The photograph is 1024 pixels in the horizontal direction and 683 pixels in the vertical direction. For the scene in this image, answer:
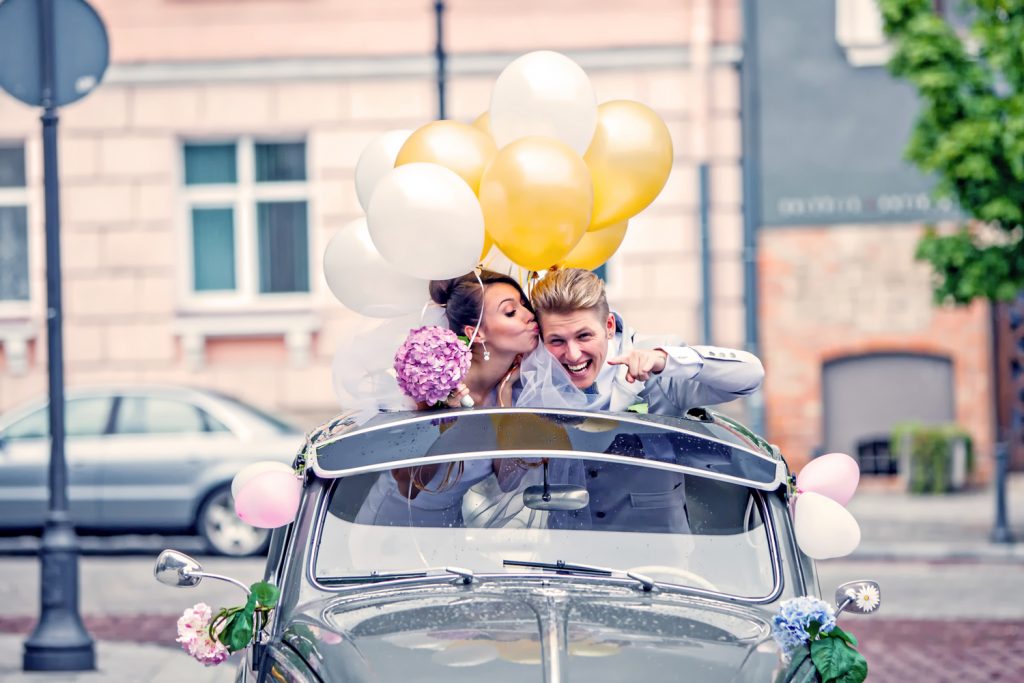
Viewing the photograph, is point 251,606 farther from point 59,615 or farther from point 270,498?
point 59,615

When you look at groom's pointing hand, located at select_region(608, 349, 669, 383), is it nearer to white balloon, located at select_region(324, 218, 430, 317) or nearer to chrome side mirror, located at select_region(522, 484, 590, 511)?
chrome side mirror, located at select_region(522, 484, 590, 511)

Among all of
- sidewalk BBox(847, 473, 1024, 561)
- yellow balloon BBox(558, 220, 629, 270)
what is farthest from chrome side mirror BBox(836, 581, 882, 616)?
sidewalk BBox(847, 473, 1024, 561)

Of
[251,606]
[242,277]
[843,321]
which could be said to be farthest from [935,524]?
[251,606]

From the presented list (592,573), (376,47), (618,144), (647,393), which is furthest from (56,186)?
(376,47)

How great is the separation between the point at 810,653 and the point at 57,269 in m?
5.90

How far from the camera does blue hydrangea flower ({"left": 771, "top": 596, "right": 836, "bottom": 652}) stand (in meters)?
3.95

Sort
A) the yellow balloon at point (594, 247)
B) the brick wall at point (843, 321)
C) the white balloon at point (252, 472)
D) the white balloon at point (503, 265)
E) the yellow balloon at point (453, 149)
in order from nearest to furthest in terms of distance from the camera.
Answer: the white balloon at point (252, 472) → the yellow balloon at point (453, 149) → the white balloon at point (503, 265) → the yellow balloon at point (594, 247) → the brick wall at point (843, 321)

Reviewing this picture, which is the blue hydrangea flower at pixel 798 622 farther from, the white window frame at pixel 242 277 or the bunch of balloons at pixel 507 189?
the white window frame at pixel 242 277

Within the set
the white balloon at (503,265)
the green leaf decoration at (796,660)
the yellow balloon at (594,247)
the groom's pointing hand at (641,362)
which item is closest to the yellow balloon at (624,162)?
the yellow balloon at (594,247)

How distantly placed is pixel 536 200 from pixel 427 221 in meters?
0.36

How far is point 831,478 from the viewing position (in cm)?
461

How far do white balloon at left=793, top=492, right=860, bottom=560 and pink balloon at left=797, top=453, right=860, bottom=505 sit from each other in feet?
0.53

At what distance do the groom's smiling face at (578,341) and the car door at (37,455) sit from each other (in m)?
9.95

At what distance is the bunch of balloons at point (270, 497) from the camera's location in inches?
175
